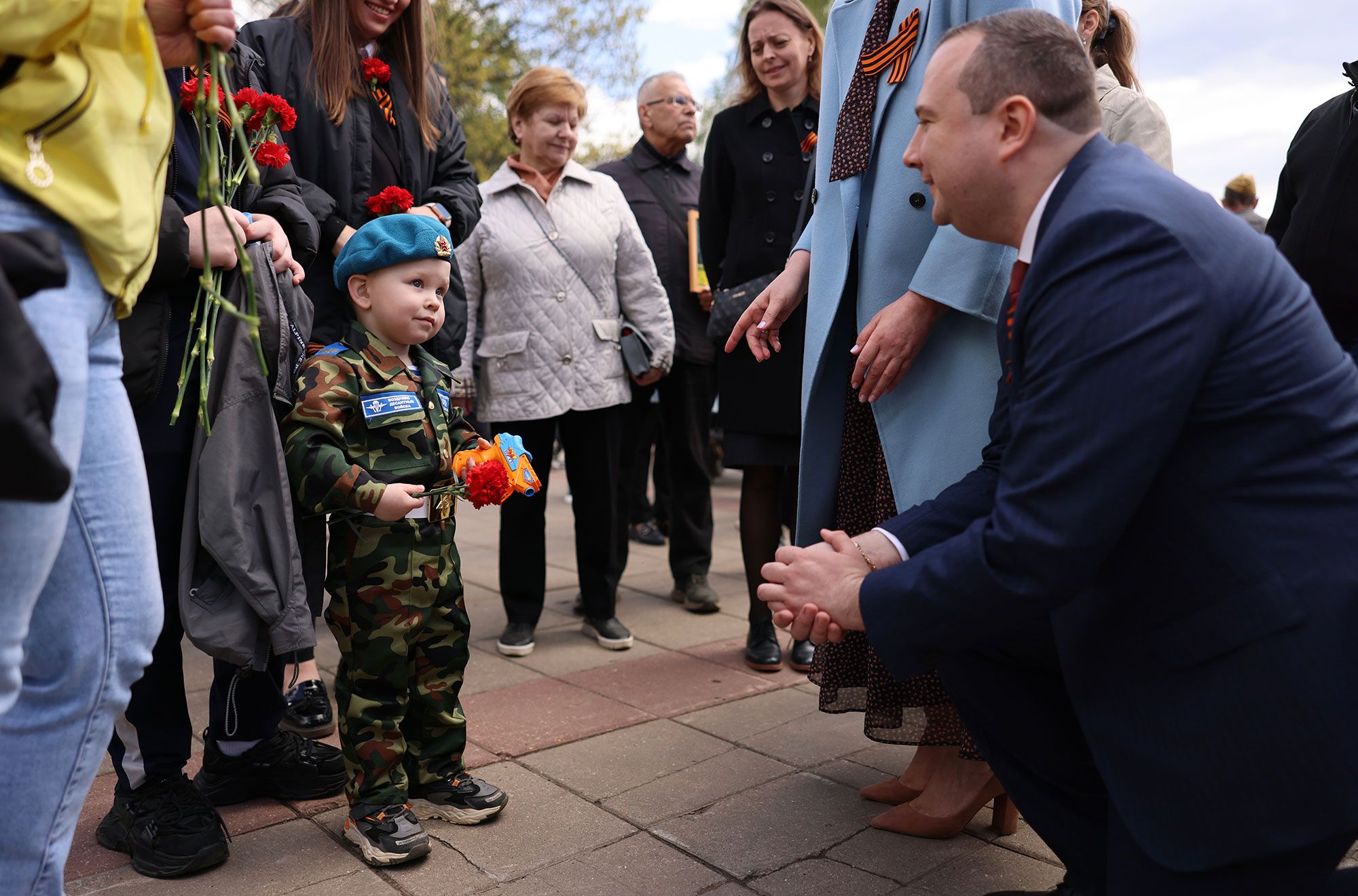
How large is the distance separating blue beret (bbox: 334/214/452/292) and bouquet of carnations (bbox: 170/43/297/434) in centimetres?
26

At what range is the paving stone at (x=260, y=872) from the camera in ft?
8.25

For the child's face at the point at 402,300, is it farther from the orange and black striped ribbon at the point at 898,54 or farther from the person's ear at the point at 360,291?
the orange and black striped ribbon at the point at 898,54

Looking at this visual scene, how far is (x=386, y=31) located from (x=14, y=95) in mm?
2069

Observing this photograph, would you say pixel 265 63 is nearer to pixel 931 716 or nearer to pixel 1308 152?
pixel 931 716

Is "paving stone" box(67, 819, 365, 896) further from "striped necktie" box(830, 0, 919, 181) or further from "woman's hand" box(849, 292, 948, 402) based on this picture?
"striped necktie" box(830, 0, 919, 181)

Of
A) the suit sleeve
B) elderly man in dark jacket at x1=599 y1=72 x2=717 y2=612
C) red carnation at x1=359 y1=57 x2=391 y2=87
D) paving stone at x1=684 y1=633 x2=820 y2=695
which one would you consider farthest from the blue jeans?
elderly man in dark jacket at x1=599 y1=72 x2=717 y2=612

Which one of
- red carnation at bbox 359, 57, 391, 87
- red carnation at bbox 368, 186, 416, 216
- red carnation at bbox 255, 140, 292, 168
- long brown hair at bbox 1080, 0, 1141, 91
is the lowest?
red carnation at bbox 368, 186, 416, 216

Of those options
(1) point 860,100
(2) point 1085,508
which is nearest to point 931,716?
(2) point 1085,508

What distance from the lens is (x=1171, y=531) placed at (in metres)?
1.72

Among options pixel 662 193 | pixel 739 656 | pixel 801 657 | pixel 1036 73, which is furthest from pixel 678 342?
pixel 1036 73

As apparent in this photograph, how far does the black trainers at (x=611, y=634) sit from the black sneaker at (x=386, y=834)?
1.83 metres

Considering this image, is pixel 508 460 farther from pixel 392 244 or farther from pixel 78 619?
pixel 78 619

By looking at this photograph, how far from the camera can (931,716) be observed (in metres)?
2.87

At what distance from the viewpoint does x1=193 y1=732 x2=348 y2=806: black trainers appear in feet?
9.71
